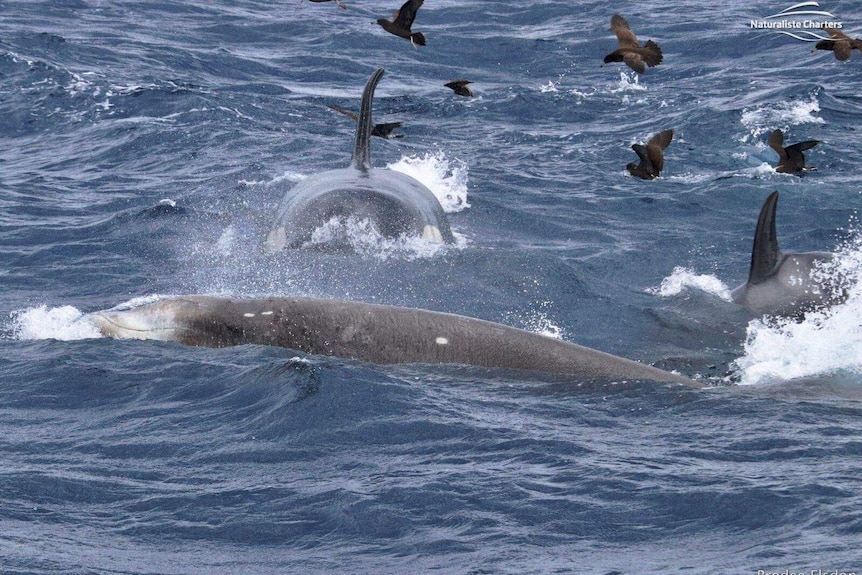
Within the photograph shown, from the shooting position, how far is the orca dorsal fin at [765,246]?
1274cm

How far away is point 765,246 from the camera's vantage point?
12953mm

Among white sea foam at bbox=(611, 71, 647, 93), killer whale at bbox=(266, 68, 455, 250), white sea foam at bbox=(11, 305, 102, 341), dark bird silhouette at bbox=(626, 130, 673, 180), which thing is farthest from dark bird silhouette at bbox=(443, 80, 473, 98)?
white sea foam at bbox=(611, 71, 647, 93)

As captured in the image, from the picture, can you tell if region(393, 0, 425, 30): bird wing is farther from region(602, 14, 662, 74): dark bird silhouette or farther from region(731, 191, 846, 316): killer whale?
region(731, 191, 846, 316): killer whale

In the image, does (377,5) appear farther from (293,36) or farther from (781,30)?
(781,30)

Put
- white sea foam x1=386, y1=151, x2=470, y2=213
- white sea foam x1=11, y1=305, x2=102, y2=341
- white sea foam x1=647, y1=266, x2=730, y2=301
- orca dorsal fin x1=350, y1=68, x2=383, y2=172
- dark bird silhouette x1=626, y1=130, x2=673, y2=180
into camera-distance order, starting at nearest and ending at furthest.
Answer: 1. white sea foam x1=11, y1=305, x2=102, y2=341
2. dark bird silhouette x1=626, y1=130, x2=673, y2=180
3. white sea foam x1=647, y1=266, x2=730, y2=301
4. orca dorsal fin x1=350, y1=68, x2=383, y2=172
5. white sea foam x1=386, y1=151, x2=470, y2=213

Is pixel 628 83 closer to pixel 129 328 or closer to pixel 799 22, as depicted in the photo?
pixel 799 22

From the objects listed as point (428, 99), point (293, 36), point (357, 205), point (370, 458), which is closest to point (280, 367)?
point (370, 458)

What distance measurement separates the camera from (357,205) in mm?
14758

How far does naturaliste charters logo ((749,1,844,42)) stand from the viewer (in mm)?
28094

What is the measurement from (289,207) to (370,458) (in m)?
7.40

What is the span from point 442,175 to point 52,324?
29.7 ft

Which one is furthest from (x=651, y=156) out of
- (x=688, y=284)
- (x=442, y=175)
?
(x=442, y=175)

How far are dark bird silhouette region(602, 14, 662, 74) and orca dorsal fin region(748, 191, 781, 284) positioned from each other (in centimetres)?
184

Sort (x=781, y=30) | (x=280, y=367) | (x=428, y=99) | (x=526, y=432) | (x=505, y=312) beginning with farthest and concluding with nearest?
(x=781, y=30)
(x=428, y=99)
(x=505, y=312)
(x=280, y=367)
(x=526, y=432)
